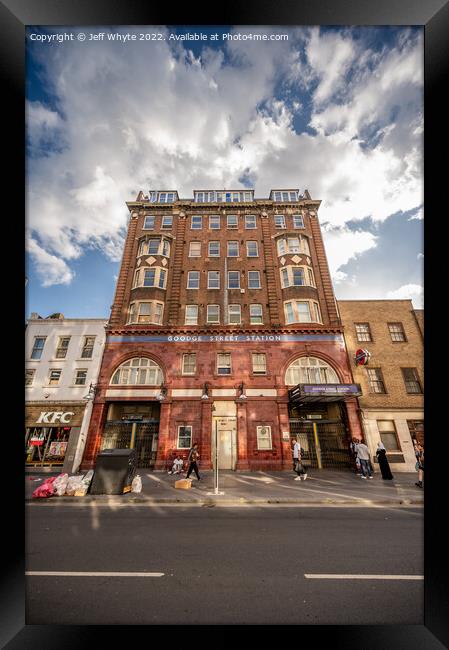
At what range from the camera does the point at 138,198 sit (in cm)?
2509

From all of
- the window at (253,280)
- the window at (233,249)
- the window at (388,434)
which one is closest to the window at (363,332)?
the window at (388,434)

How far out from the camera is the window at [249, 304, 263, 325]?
19989 millimetres

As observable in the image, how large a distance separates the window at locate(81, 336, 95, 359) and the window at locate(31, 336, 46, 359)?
118 inches

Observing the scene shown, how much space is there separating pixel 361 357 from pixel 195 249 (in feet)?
48.4

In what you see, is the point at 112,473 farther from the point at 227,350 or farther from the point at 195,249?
the point at 195,249

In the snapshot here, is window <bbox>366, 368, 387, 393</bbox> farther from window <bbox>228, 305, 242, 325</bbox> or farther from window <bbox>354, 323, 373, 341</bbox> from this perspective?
window <bbox>228, 305, 242, 325</bbox>

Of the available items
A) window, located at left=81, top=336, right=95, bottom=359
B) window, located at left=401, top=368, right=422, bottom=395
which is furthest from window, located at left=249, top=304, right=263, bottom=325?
window, located at left=81, top=336, right=95, bottom=359

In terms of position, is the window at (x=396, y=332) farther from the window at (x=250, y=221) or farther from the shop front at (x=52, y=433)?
the shop front at (x=52, y=433)

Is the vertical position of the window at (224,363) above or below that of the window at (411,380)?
above

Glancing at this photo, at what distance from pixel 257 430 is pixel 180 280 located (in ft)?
39.5

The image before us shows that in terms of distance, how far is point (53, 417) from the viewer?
1780cm

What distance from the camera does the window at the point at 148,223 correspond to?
77.5ft

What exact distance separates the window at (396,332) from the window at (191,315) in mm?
13438
